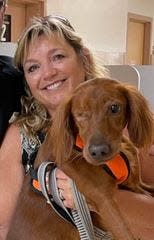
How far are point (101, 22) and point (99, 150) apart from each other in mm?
5322

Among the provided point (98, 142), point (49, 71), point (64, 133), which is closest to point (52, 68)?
point (49, 71)

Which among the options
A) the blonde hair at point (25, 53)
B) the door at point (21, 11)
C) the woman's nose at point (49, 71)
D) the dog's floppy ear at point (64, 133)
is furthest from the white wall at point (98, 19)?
the dog's floppy ear at point (64, 133)

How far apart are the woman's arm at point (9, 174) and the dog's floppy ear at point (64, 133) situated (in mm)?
326

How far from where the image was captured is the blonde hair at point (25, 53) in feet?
4.90

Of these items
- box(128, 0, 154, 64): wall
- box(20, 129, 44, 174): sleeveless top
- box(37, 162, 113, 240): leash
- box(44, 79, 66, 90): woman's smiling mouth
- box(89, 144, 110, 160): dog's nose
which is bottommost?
box(37, 162, 113, 240): leash

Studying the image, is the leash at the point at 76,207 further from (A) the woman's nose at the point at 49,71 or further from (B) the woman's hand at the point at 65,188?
(A) the woman's nose at the point at 49,71

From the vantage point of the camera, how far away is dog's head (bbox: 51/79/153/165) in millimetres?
1071

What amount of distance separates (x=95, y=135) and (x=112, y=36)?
18.1 ft

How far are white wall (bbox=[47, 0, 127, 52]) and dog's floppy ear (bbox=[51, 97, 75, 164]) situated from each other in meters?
4.27

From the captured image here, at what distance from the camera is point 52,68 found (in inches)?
58.4

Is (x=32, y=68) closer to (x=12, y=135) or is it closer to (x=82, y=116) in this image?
(x=12, y=135)

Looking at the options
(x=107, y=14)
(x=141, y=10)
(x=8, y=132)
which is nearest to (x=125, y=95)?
(x=8, y=132)

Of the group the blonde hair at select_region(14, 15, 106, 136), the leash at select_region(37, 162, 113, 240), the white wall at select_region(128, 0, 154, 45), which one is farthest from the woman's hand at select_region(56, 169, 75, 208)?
the white wall at select_region(128, 0, 154, 45)

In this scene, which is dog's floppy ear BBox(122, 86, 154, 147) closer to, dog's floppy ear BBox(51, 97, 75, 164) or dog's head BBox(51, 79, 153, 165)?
dog's head BBox(51, 79, 153, 165)
